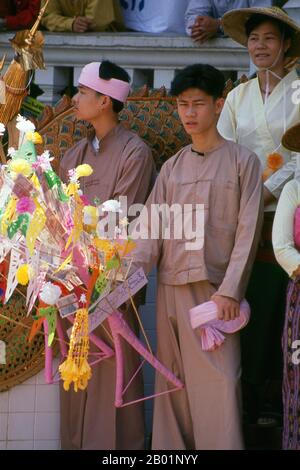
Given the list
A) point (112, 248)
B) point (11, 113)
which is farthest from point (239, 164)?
point (11, 113)

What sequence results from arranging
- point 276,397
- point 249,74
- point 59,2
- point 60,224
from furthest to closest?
point 59,2, point 249,74, point 276,397, point 60,224

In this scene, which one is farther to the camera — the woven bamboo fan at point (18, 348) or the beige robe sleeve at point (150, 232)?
the woven bamboo fan at point (18, 348)

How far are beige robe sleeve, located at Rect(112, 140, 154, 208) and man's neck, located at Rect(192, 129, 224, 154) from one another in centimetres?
42

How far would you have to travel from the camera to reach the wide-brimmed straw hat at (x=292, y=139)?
7.32 m

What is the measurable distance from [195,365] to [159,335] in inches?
13.0

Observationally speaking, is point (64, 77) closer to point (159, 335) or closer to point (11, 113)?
point (11, 113)

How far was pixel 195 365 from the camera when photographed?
7250 mm

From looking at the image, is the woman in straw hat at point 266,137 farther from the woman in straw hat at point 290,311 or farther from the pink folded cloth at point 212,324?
the pink folded cloth at point 212,324

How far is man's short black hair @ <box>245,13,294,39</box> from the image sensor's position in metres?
7.84

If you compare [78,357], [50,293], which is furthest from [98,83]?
[78,357]

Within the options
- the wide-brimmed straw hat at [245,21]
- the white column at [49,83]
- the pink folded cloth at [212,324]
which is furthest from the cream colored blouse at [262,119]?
the white column at [49,83]

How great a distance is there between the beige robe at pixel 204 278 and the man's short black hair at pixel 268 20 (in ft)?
2.53

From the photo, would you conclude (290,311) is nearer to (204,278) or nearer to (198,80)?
(204,278)

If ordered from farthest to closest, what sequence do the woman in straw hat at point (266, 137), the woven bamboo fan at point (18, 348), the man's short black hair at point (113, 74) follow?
the woven bamboo fan at point (18, 348), the man's short black hair at point (113, 74), the woman in straw hat at point (266, 137)
